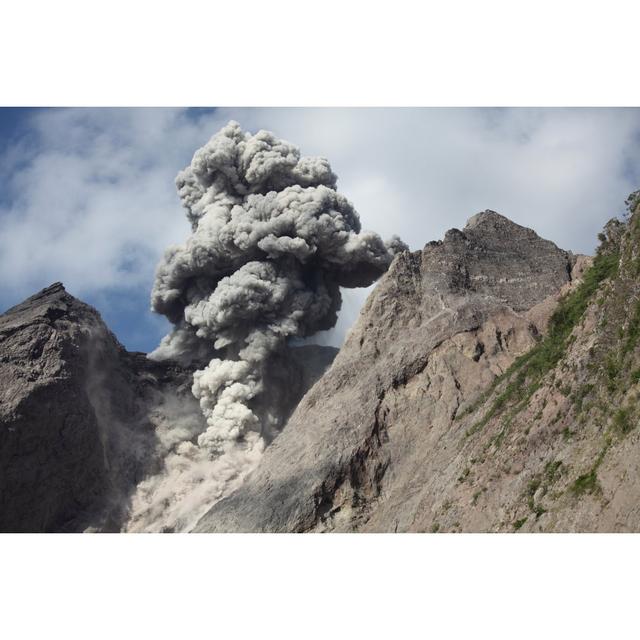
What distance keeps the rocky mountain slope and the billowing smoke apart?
12001 millimetres

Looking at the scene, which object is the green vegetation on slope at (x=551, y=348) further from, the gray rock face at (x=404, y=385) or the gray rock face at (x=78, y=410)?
the gray rock face at (x=78, y=410)

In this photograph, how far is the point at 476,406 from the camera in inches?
1609

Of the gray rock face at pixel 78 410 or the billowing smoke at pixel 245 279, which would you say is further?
the billowing smoke at pixel 245 279

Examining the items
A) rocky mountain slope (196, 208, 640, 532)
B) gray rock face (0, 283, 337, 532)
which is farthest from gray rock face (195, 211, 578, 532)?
gray rock face (0, 283, 337, 532)

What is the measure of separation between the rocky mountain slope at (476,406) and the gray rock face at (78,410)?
1392cm

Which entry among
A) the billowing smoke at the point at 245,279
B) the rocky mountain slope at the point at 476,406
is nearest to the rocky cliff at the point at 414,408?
the rocky mountain slope at the point at 476,406

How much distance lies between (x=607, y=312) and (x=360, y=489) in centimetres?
1577

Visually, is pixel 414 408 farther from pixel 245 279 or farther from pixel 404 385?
pixel 245 279

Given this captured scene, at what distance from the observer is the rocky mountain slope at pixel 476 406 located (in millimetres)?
26797

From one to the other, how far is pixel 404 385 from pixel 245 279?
68.3 feet

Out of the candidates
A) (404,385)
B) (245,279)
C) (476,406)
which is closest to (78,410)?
(245,279)

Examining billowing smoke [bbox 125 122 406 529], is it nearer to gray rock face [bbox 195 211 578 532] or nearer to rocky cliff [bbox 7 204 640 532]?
rocky cliff [bbox 7 204 640 532]

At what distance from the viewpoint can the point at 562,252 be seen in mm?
55844

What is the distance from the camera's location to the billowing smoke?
60.8m
